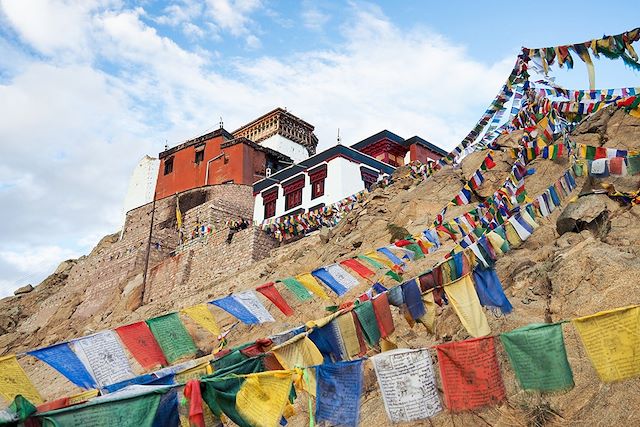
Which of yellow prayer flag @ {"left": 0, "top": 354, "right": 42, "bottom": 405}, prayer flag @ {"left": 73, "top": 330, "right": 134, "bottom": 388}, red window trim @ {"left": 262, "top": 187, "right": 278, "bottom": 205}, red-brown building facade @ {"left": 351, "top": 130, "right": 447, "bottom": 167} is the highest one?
red-brown building facade @ {"left": 351, "top": 130, "right": 447, "bottom": 167}

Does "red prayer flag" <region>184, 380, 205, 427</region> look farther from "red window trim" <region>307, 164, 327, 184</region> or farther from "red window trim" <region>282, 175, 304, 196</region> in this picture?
"red window trim" <region>282, 175, 304, 196</region>

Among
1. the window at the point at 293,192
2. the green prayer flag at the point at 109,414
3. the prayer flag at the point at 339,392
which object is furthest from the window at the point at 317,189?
the green prayer flag at the point at 109,414

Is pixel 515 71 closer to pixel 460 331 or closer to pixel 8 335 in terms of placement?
pixel 460 331

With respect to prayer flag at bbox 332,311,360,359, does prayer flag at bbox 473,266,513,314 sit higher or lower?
higher

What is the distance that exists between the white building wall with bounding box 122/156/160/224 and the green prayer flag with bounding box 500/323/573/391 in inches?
1524

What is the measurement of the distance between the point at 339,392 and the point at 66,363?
407 cm

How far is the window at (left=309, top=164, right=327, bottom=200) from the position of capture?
1320 inches

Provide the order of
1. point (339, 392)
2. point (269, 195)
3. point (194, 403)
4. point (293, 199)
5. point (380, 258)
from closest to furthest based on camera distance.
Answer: point (194, 403) < point (339, 392) < point (380, 258) < point (293, 199) < point (269, 195)

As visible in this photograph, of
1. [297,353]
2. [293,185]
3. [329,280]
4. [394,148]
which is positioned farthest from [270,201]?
[297,353]

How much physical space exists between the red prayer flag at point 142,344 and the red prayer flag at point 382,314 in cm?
363

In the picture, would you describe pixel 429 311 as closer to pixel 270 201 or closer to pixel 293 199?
pixel 293 199

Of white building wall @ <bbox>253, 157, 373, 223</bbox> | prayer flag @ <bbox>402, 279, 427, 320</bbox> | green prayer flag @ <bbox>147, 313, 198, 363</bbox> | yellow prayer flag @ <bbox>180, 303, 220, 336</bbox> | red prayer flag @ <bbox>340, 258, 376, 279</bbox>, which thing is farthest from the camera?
white building wall @ <bbox>253, 157, 373, 223</bbox>

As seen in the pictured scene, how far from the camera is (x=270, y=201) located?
36312 millimetres

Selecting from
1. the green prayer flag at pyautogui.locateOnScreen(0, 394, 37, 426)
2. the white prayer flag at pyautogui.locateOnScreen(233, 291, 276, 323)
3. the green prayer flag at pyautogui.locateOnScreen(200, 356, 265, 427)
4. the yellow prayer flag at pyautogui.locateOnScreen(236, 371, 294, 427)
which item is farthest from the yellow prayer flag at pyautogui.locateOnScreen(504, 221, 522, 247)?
the green prayer flag at pyautogui.locateOnScreen(0, 394, 37, 426)
